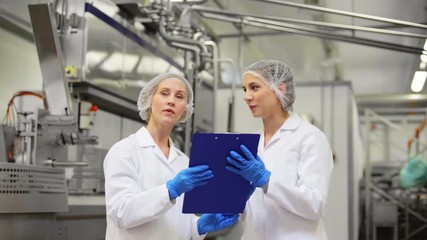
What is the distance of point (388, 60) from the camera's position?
22.2 feet

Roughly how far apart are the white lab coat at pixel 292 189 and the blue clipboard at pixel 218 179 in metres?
0.10

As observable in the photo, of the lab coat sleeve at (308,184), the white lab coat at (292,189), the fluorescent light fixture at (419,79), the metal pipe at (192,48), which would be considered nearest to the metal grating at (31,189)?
the white lab coat at (292,189)

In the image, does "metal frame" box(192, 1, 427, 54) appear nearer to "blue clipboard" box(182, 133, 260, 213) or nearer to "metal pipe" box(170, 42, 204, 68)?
"metal pipe" box(170, 42, 204, 68)

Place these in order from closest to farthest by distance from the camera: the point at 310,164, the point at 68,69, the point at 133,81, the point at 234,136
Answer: the point at 234,136, the point at 310,164, the point at 68,69, the point at 133,81

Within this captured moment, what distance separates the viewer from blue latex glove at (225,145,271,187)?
5.04ft

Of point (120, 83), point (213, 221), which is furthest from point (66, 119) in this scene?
point (213, 221)

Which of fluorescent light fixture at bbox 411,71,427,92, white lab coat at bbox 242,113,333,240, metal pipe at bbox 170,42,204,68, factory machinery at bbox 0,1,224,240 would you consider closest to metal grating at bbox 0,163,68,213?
factory machinery at bbox 0,1,224,240

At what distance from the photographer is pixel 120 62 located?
346cm

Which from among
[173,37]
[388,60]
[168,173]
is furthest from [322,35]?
[388,60]

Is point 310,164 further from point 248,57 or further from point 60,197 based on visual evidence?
point 248,57

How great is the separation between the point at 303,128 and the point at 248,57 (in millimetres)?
4711

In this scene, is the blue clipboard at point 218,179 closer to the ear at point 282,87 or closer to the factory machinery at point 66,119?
the ear at point 282,87

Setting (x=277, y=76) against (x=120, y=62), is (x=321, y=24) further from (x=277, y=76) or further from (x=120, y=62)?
(x=277, y=76)

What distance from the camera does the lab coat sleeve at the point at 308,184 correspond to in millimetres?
1588
